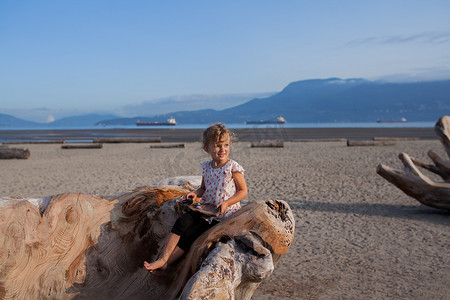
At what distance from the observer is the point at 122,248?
11.2 feet

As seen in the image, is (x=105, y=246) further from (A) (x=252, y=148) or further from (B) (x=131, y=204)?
(A) (x=252, y=148)

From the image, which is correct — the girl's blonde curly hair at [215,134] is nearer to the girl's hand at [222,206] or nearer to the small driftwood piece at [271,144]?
the girl's hand at [222,206]

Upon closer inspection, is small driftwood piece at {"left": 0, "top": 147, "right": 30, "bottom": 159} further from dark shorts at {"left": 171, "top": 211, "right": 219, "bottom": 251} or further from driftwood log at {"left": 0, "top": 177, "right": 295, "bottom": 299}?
dark shorts at {"left": 171, "top": 211, "right": 219, "bottom": 251}

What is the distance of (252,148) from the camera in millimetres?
22516

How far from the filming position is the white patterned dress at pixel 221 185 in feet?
10.6

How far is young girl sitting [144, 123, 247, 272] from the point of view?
3.08m

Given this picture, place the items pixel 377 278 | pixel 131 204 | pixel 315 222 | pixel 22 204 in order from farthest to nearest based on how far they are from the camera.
Answer: pixel 315 222
pixel 377 278
pixel 131 204
pixel 22 204

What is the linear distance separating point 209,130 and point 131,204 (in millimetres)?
1008

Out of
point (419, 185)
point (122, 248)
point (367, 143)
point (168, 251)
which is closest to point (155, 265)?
point (168, 251)

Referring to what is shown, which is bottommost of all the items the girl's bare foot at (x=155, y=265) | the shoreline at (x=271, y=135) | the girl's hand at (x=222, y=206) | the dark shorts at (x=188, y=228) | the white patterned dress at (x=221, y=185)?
the shoreline at (x=271, y=135)

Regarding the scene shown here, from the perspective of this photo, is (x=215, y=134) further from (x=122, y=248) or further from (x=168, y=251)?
(x=122, y=248)

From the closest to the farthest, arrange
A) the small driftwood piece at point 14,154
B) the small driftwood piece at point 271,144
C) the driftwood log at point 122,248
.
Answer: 1. the driftwood log at point 122,248
2. the small driftwood piece at point 14,154
3. the small driftwood piece at point 271,144

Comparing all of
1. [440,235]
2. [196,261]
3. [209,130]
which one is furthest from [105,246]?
[440,235]

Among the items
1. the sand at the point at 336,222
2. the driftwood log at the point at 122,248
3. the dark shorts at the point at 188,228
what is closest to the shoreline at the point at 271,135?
the sand at the point at 336,222
